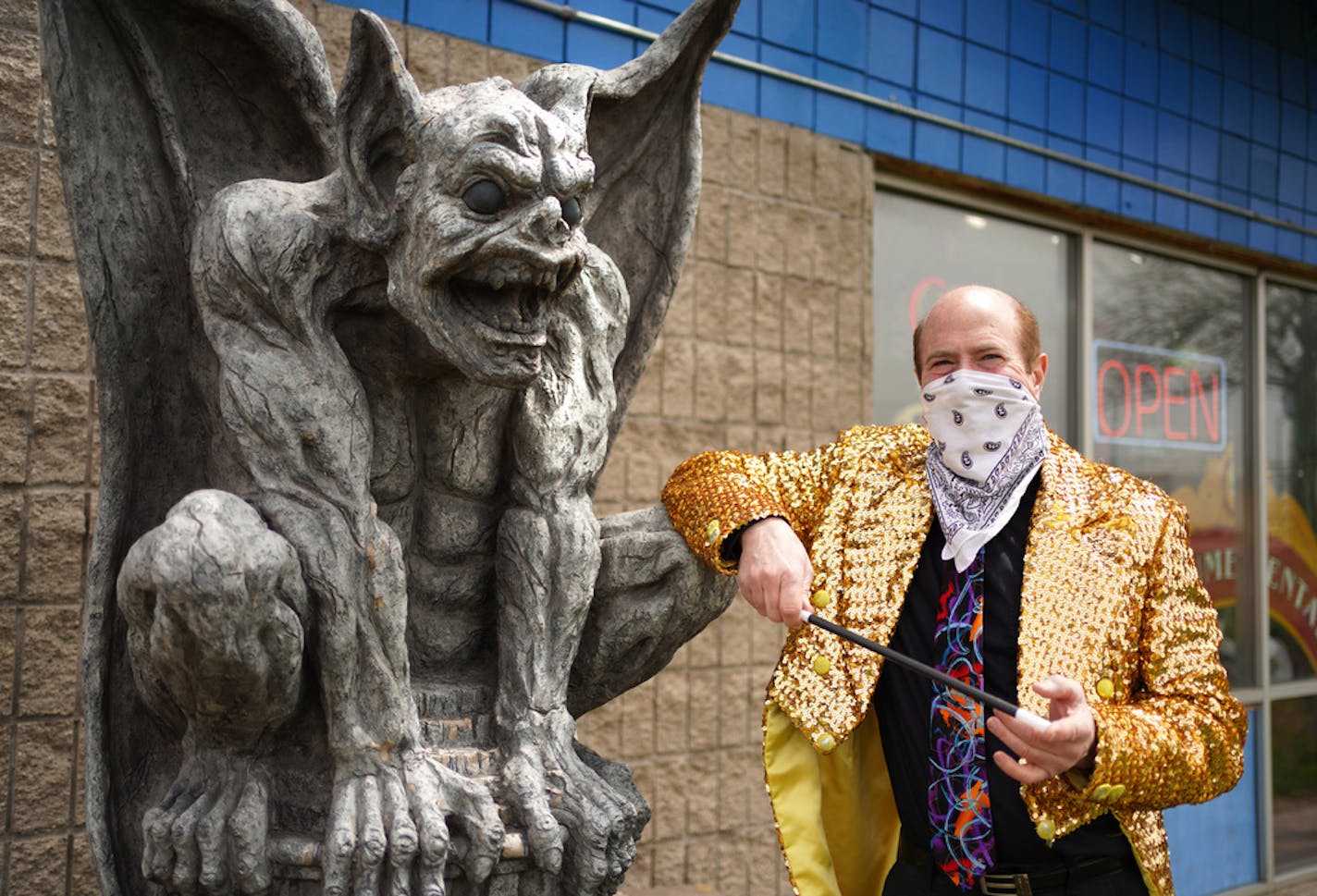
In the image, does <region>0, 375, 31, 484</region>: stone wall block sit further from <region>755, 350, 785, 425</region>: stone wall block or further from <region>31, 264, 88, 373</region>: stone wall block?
<region>755, 350, 785, 425</region>: stone wall block

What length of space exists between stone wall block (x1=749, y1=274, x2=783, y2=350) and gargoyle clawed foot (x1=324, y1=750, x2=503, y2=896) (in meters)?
2.45

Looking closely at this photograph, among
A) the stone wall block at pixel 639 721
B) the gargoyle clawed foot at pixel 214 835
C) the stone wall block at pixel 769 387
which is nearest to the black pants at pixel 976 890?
the gargoyle clawed foot at pixel 214 835

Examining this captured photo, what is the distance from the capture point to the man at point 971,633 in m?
1.81

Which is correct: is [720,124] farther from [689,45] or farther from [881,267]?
[689,45]

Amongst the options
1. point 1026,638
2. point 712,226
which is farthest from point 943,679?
point 712,226

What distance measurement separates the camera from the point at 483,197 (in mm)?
1668

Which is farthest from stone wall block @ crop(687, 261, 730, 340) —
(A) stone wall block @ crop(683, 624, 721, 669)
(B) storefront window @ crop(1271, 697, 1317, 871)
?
(B) storefront window @ crop(1271, 697, 1317, 871)

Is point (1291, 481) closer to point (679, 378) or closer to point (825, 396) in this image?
point (825, 396)

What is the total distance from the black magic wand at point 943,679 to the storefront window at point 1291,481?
179 inches

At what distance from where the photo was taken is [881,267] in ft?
14.6

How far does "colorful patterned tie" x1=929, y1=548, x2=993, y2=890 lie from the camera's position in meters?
1.83

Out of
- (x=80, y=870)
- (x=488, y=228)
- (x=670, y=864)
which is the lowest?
(x=670, y=864)

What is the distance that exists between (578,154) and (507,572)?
60cm

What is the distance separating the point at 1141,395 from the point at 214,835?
14.3 feet
